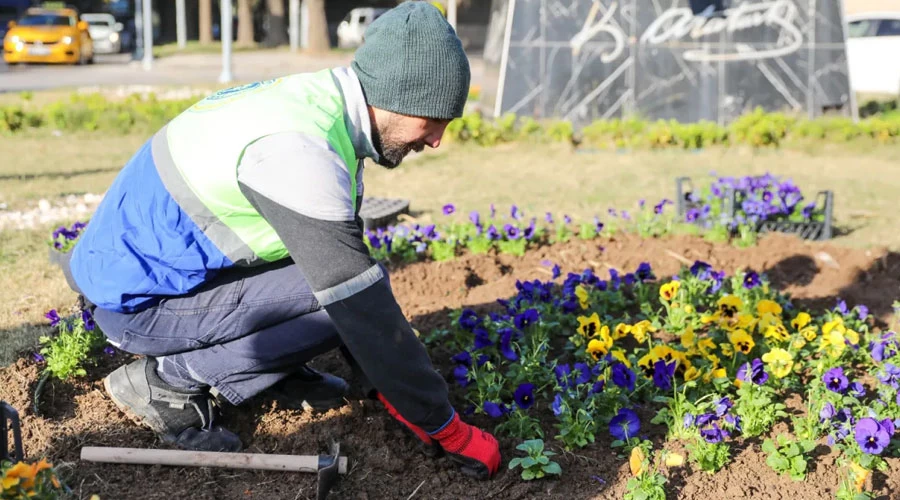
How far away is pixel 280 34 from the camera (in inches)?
1390

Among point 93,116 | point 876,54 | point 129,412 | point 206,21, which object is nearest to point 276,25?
point 206,21

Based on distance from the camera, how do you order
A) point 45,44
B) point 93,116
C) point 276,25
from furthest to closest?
1. point 276,25
2. point 45,44
3. point 93,116

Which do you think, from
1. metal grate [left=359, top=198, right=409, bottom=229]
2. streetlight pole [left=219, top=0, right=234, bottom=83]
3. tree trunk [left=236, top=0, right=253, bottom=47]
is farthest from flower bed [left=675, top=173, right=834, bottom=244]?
tree trunk [left=236, top=0, right=253, bottom=47]

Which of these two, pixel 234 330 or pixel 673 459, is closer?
pixel 673 459

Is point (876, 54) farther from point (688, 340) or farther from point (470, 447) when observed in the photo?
point (470, 447)

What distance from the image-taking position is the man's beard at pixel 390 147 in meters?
2.55

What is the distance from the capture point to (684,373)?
3238 mm

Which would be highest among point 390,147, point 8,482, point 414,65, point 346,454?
point 414,65

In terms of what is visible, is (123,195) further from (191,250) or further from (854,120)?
(854,120)

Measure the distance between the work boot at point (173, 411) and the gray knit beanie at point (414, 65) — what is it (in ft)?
3.64

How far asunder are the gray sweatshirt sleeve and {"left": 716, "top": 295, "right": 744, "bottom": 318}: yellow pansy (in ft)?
5.46

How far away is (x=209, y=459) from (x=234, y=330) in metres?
0.38

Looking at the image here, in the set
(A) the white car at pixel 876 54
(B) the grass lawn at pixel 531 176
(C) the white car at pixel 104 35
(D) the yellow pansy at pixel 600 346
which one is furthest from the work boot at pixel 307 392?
(C) the white car at pixel 104 35
